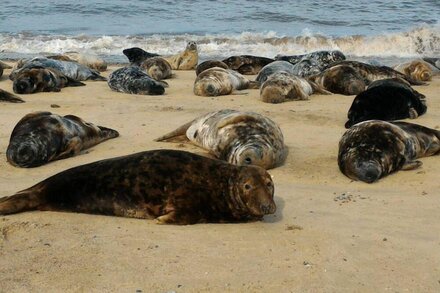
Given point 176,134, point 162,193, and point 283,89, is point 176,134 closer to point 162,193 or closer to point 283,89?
point 162,193

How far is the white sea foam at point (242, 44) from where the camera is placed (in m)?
20.1

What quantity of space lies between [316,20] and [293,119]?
1728 cm

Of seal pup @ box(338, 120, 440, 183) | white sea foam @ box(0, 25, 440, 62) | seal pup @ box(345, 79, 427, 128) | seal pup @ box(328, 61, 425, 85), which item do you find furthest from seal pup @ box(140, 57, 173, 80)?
seal pup @ box(338, 120, 440, 183)

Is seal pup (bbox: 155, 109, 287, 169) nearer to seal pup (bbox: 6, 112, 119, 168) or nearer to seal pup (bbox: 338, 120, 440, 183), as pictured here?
seal pup (bbox: 338, 120, 440, 183)

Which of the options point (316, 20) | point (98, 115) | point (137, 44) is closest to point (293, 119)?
point (98, 115)

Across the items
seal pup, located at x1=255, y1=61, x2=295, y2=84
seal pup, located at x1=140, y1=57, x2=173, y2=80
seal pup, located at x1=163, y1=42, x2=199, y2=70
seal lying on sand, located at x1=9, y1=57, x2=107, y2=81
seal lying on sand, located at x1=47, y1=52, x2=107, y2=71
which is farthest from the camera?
seal pup, located at x1=163, y1=42, x2=199, y2=70

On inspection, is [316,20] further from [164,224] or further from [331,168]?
[164,224]

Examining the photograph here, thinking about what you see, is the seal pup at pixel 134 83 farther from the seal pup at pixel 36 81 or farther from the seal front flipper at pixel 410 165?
the seal front flipper at pixel 410 165

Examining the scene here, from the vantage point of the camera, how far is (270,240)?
4.38m

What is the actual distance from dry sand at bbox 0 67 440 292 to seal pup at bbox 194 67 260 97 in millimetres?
4399

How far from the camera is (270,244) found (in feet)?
14.1

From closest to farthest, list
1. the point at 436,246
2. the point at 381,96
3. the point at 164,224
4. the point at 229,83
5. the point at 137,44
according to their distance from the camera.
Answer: the point at 436,246 < the point at 164,224 < the point at 381,96 < the point at 229,83 < the point at 137,44

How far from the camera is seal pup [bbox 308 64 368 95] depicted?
11250 millimetres

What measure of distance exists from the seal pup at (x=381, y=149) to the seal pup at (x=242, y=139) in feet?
2.00
